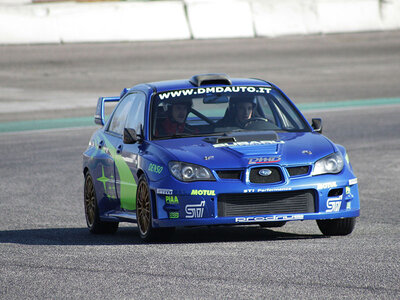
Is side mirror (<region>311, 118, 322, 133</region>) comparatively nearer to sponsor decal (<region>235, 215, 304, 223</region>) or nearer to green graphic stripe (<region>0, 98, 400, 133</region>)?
sponsor decal (<region>235, 215, 304, 223</region>)

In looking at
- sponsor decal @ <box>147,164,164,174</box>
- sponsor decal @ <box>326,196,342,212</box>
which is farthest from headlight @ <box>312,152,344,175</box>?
sponsor decal @ <box>147,164,164,174</box>

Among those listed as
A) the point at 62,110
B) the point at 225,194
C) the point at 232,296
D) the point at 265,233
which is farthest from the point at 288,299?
the point at 62,110

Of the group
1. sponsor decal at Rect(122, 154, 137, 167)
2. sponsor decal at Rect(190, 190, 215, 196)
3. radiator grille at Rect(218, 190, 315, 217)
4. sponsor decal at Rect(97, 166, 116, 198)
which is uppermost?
sponsor decal at Rect(122, 154, 137, 167)

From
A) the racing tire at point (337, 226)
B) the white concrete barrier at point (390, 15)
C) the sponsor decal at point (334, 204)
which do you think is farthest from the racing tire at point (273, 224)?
the white concrete barrier at point (390, 15)

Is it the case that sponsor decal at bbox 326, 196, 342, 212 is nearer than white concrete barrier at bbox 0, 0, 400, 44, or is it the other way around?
sponsor decal at bbox 326, 196, 342, 212

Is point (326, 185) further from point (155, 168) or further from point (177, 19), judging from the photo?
point (177, 19)

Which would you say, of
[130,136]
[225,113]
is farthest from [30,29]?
[130,136]

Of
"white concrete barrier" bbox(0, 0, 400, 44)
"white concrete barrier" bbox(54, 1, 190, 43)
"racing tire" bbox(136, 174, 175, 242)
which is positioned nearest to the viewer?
"racing tire" bbox(136, 174, 175, 242)

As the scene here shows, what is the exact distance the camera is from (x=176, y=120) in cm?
992

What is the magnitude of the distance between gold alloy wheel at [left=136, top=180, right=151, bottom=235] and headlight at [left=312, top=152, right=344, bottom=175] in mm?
1440

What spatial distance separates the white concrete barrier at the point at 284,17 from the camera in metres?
39.2

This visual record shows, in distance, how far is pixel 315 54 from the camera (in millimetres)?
41188

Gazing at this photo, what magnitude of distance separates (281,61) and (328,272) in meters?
33.2

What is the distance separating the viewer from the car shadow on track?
9.49 m
